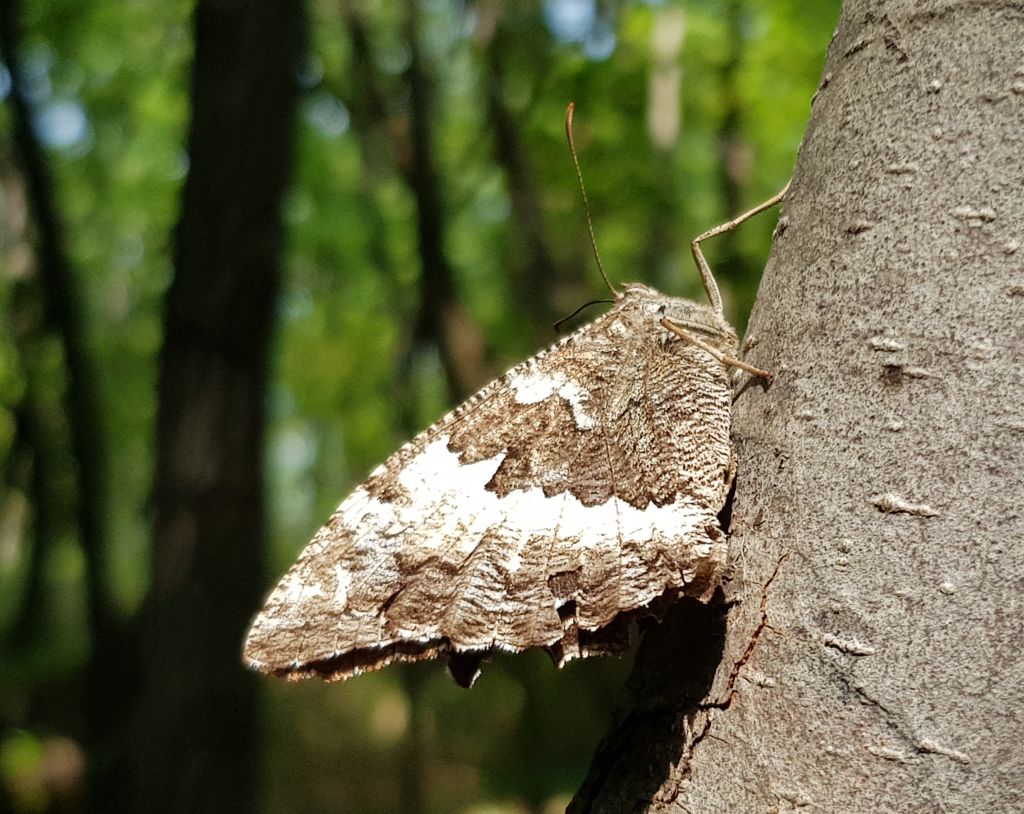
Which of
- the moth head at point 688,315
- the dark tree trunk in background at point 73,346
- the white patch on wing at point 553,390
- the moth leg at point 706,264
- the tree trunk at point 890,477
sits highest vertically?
the dark tree trunk in background at point 73,346

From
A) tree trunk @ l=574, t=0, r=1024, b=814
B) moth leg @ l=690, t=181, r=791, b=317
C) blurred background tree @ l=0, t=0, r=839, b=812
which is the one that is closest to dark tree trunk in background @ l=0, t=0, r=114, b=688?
blurred background tree @ l=0, t=0, r=839, b=812

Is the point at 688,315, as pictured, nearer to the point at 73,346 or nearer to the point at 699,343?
the point at 699,343

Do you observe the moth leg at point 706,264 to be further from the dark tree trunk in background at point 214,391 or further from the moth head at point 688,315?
the dark tree trunk in background at point 214,391

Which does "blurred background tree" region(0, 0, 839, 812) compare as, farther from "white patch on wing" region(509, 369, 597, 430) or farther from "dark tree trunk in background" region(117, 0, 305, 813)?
"white patch on wing" region(509, 369, 597, 430)

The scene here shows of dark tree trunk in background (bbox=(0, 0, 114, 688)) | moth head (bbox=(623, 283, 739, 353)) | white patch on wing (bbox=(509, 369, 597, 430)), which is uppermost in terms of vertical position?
dark tree trunk in background (bbox=(0, 0, 114, 688))

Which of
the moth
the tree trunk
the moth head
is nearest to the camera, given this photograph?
the tree trunk

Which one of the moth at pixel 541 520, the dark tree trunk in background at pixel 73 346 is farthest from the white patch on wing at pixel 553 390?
the dark tree trunk in background at pixel 73 346

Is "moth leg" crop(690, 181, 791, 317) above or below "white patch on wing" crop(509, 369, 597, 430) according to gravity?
above
